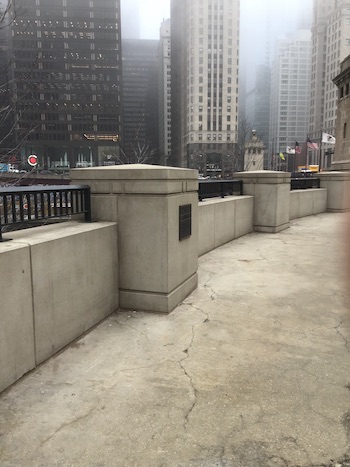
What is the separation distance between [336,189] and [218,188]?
28.1 feet

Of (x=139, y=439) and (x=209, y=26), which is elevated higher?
(x=209, y=26)

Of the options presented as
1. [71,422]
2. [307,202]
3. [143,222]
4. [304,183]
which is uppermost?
[304,183]

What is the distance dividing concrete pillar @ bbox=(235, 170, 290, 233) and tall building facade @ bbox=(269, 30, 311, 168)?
166525mm

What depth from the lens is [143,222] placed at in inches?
A: 191

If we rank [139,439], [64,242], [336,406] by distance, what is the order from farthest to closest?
[64,242]
[336,406]
[139,439]

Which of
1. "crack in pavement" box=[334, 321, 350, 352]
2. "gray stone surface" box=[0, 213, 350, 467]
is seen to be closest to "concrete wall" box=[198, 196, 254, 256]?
"gray stone surface" box=[0, 213, 350, 467]

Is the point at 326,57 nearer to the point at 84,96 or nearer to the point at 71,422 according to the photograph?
the point at 84,96

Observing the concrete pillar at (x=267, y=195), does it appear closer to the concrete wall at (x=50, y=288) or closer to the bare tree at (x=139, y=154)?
the concrete wall at (x=50, y=288)

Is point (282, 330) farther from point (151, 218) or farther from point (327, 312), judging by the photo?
point (151, 218)

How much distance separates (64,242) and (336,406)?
2.82m

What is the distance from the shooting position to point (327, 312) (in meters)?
4.91

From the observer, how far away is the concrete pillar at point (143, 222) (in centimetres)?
478

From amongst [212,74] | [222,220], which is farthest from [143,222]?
[212,74]

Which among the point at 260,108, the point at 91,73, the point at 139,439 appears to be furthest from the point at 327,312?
the point at 260,108
